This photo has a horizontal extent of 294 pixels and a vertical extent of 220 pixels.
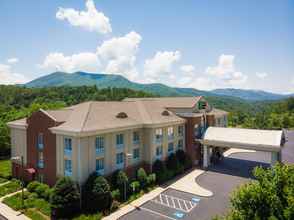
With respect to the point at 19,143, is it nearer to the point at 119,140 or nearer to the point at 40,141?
the point at 40,141

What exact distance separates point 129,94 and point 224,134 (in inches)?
3486

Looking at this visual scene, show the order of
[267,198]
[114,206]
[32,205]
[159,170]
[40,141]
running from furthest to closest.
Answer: [159,170]
[40,141]
[32,205]
[114,206]
[267,198]

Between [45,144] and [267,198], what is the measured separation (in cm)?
2400

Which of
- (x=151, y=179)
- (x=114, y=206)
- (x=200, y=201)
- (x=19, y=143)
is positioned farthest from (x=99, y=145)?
(x=19, y=143)

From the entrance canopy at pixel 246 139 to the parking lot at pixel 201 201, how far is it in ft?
14.0

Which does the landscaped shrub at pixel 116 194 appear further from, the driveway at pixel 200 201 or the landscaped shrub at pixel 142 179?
the landscaped shrub at pixel 142 179

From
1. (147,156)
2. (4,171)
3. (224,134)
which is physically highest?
(224,134)

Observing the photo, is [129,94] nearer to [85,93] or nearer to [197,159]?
[85,93]

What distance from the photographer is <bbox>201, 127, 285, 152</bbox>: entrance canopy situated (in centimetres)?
3006

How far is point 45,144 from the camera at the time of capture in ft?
86.3

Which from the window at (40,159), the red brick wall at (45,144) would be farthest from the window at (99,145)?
the window at (40,159)

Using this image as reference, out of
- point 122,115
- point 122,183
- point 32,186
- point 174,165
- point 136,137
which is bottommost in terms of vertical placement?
point 32,186

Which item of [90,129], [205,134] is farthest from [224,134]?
[90,129]

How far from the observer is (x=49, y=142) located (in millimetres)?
25750
